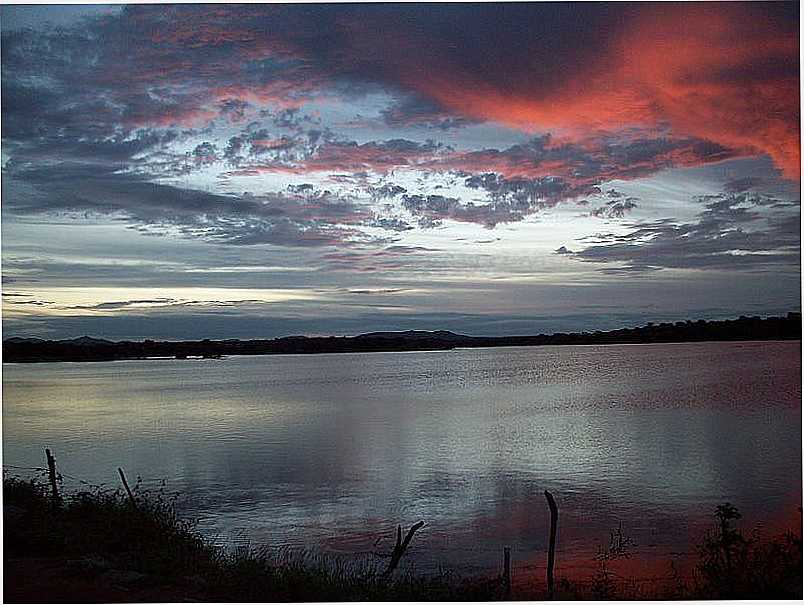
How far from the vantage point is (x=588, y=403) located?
587 inches

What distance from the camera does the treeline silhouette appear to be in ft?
25.2

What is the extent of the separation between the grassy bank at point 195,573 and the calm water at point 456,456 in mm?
839

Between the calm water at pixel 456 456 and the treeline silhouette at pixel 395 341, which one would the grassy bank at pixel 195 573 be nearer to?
the calm water at pixel 456 456

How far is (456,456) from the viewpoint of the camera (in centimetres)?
984

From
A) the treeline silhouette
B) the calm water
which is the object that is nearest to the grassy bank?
the calm water

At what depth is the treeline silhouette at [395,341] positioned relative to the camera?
25.2ft

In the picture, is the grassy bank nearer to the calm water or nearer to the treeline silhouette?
the calm water

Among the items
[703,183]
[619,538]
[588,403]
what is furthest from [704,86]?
[588,403]

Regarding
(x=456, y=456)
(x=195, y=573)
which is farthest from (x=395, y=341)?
(x=195, y=573)

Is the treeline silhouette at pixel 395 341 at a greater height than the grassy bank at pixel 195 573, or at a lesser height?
greater

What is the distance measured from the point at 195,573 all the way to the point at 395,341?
12.2 feet

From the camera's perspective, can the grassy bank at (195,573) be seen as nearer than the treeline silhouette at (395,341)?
Yes

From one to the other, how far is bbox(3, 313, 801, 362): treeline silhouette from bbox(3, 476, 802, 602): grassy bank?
80.6 inches

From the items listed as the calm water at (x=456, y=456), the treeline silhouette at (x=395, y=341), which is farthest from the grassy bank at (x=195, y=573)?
the treeline silhouette at (x=395, y=341)
